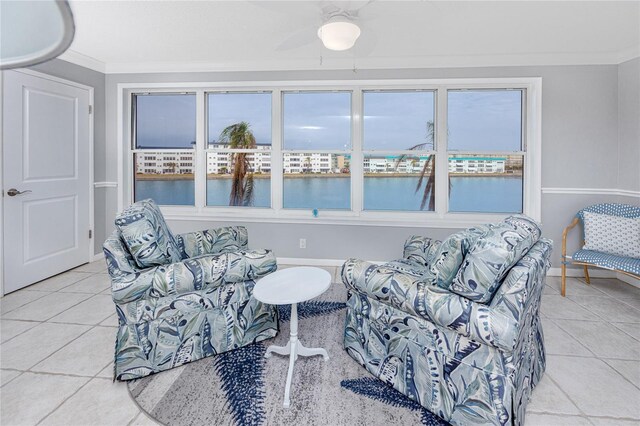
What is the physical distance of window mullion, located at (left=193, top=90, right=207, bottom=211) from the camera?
14.3 feet

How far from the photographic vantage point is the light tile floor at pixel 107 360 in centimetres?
171

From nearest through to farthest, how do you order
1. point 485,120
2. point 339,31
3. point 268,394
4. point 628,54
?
point 268,394, point 339,31, point 628,54, point 485,120

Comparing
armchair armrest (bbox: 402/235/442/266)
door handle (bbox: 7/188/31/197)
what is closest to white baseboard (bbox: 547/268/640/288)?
armchair armrest (bbox: 402/235/442/266)

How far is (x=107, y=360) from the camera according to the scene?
215 cm

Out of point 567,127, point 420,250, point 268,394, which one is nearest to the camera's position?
point 268,394

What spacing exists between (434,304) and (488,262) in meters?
0.31

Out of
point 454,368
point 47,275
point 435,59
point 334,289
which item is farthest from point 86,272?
point 435,59

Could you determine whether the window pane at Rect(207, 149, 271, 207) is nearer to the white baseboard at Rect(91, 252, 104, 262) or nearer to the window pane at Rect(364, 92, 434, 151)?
the window pane at Rect(364, 92, 434, 151)

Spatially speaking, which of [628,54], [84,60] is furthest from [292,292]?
[628,54]

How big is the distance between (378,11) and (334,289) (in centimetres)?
250

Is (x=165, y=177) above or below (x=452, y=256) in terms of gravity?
above

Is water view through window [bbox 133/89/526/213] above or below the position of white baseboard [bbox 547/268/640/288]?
above

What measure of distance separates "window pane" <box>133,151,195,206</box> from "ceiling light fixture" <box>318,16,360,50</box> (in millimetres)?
2715

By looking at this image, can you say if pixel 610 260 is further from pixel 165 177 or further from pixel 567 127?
pixel 165 177
